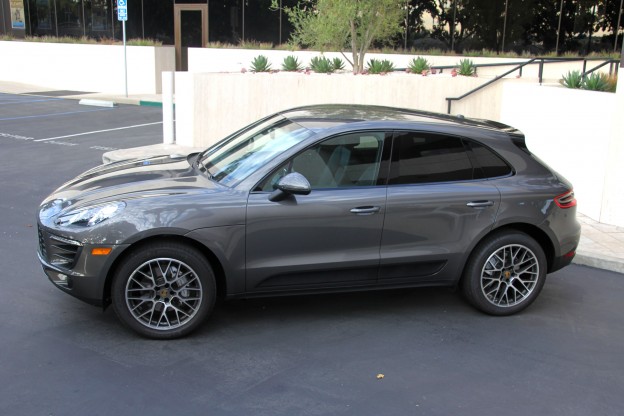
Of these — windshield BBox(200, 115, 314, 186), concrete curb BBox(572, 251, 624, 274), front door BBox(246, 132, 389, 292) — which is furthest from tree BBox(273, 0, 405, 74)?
front door BBox(246, 132, 389, 292)

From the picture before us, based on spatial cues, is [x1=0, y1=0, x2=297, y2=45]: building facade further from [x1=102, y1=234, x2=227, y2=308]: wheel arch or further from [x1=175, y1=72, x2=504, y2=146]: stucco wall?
[x1=102, y1=234, x2=227, y2=308]: wheel arch

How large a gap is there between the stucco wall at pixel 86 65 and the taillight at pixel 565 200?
69.3ft

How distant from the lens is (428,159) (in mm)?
5375

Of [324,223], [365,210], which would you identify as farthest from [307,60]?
[324,223]

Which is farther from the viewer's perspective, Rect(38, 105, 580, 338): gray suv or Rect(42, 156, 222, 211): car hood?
Rect(42, 156, 222, 211): car hood

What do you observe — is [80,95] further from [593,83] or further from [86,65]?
[593,83]

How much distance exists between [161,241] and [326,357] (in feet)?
4.77

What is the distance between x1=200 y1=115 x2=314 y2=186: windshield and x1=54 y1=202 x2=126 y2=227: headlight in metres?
0.85

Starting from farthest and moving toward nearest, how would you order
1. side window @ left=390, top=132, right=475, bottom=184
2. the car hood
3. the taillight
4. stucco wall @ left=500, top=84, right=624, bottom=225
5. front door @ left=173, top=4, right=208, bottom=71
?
front door @ left=173, top=4, right=208, bottom=71, stucco wall @ left=500, top=84, right=624, bottom=225, the taillight, side window @ left=390, top=132, right=475, bottom=184, the car hood

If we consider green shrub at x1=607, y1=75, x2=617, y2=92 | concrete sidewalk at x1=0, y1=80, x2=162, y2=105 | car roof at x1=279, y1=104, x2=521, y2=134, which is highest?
green shrub at x1=607, y1=75, x2=617, y2=92

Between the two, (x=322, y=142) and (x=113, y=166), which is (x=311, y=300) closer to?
(x=322, y=142)

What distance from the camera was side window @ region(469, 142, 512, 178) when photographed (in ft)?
17.9

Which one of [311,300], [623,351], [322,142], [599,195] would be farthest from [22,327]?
[599,195]

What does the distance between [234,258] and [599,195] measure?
547 cm
